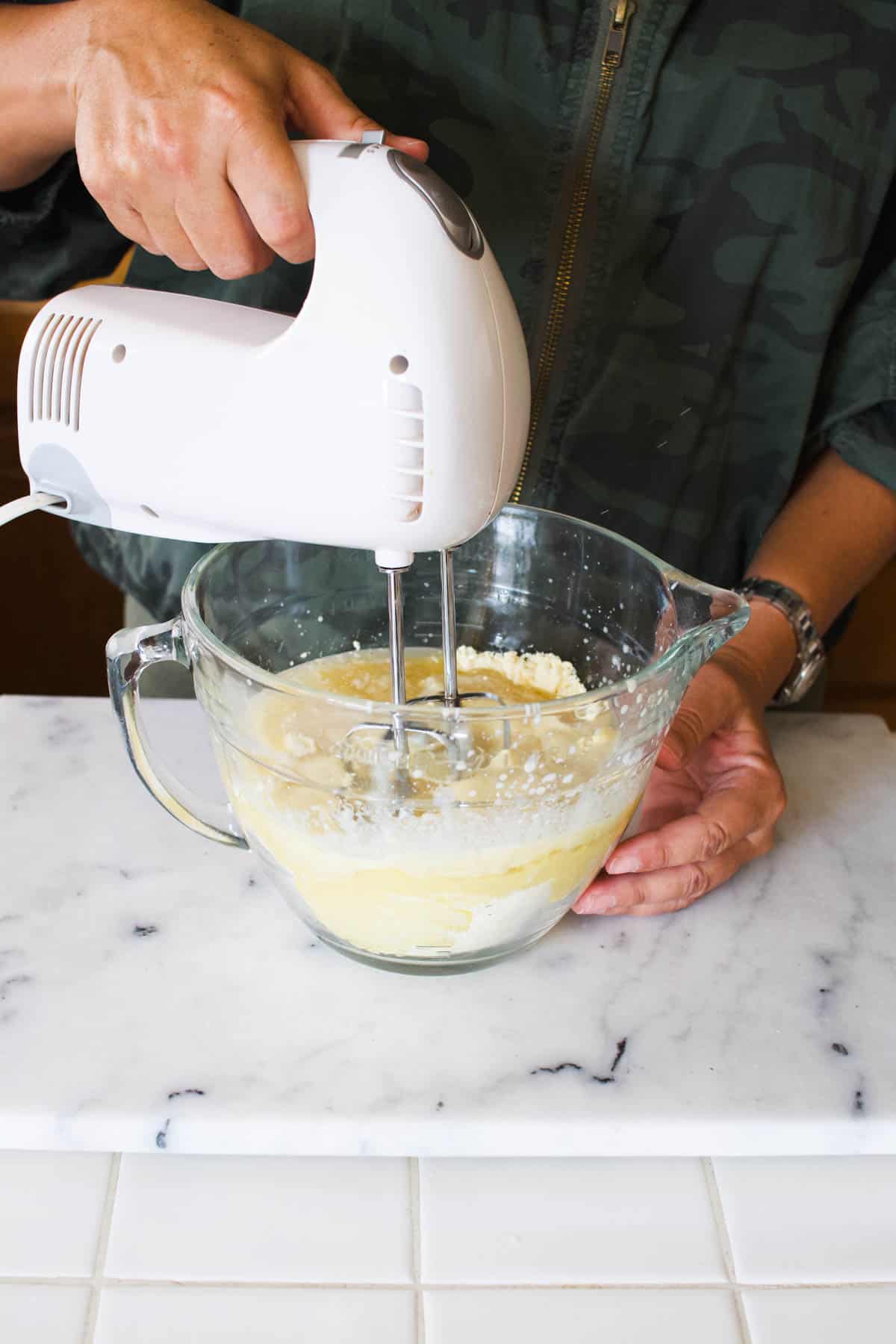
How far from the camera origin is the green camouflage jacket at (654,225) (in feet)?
2.89

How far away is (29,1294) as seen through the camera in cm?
53

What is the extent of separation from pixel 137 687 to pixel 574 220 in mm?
508

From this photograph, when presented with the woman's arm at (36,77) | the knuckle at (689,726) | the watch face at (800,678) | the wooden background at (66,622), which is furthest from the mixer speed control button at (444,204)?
the wooden background at (66,622)

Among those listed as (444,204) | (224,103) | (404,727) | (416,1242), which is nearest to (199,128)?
(224,103)

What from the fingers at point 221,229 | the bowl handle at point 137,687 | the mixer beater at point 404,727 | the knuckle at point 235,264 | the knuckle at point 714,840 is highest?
the fingers at point 221,229

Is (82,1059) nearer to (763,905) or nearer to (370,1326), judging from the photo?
(370,1326)

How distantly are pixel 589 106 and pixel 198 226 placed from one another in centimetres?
43

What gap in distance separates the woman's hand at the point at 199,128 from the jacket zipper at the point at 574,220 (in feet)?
1.00

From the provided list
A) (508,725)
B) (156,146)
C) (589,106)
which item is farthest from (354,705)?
(589,106)

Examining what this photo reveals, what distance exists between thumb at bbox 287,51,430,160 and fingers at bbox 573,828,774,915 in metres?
0.42

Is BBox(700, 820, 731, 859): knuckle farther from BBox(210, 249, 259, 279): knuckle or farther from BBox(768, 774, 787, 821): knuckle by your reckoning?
BBox(210, 249, 259, 279): knuckle

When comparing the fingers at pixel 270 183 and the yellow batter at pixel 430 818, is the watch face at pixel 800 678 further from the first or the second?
the fingers at pixel 270 183

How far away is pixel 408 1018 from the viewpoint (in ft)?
2.17

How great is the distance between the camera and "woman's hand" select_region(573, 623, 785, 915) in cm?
73
